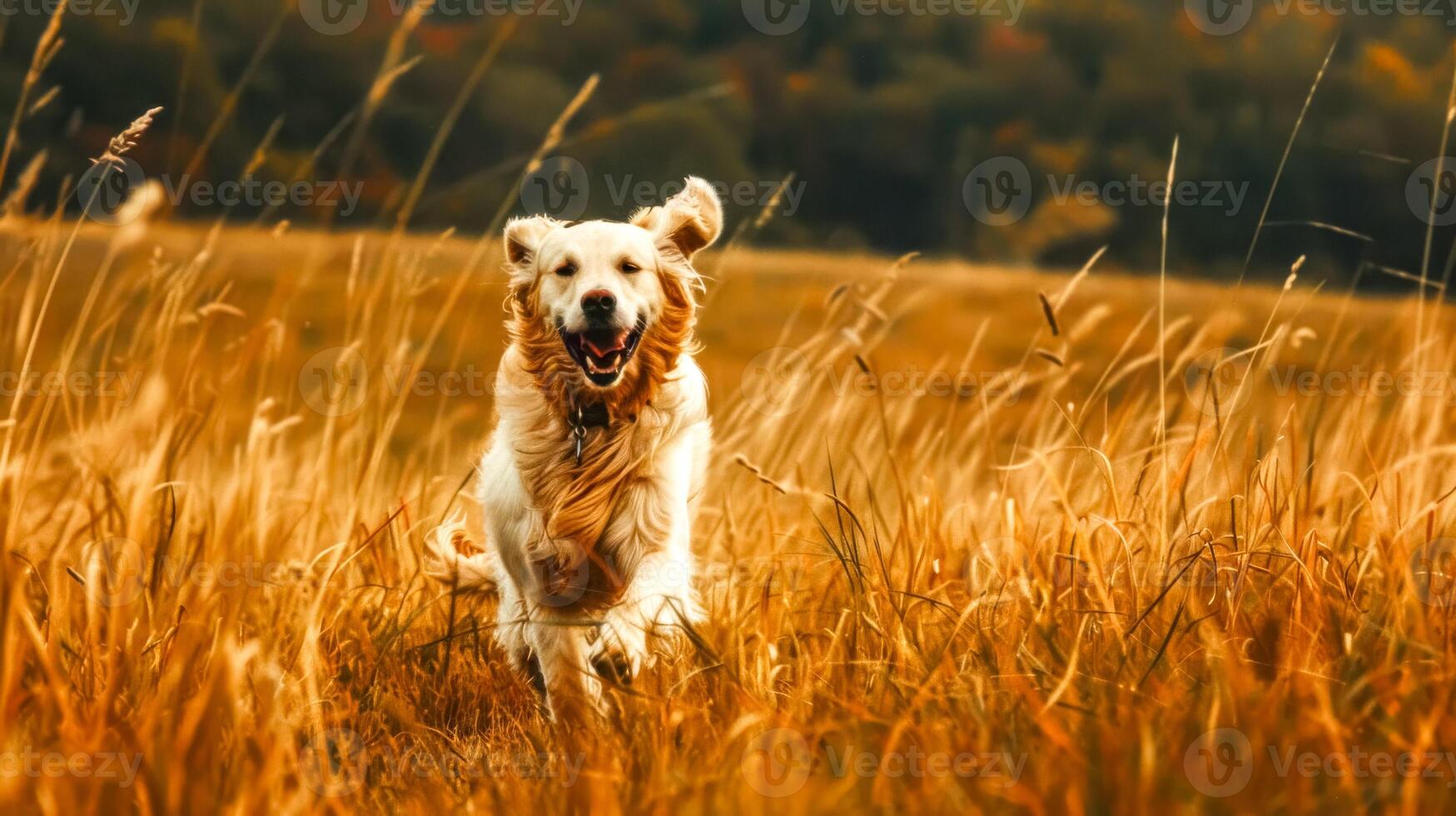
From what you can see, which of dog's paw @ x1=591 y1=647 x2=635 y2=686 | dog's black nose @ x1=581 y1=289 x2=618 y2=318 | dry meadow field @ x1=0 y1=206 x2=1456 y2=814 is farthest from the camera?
dog's black nose @ x1=581 y1=289 x2=618 y2=318

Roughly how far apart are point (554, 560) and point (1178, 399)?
6.57 feet

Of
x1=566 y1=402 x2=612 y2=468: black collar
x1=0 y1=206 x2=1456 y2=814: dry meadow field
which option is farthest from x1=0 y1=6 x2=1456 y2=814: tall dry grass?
x1=566 y1=402 x2=612 y2=468: black collar

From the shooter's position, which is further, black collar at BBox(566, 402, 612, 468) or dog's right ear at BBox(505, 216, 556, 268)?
dog's right ear at BBox(505, 216, 556, 268)

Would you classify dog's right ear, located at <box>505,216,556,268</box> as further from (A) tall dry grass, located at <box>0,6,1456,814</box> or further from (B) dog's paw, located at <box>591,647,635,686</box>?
(B) dog's paw, located at <box>591,647,635,686</box>

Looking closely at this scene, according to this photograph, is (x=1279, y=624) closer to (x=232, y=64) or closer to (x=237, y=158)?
(x=237, y=158)

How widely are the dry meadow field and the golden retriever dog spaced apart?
0.58ft

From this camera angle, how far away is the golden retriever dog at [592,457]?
304 centimetres

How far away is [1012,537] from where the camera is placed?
2945 millimetres

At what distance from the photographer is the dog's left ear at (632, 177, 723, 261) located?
3402 millimetres

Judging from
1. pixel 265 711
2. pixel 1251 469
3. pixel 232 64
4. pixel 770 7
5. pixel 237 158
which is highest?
pixel 232 64

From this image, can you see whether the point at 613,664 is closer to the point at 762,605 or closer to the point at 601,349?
the point at 762,605

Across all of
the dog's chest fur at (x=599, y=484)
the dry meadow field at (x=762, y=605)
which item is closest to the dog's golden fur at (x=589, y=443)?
the dog's chest fur at (x=599, y=484)

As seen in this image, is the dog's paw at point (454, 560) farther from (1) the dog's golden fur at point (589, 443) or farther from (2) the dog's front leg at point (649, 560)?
(2) the dog's front leg at point (649, 560)

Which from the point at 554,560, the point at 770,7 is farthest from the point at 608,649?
the point at 770,7
